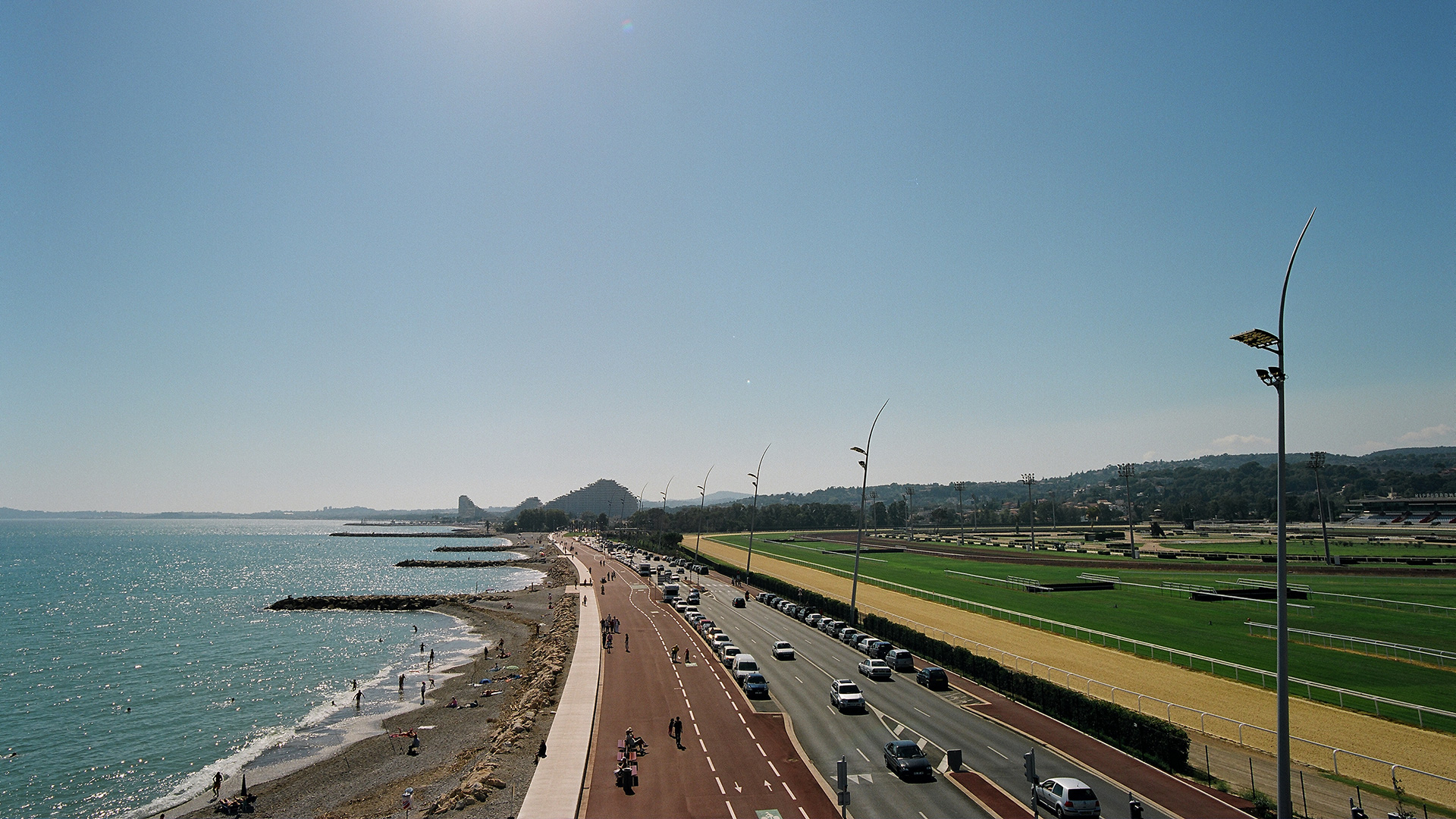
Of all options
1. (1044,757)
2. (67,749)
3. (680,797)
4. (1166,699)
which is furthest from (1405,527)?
(67,749)

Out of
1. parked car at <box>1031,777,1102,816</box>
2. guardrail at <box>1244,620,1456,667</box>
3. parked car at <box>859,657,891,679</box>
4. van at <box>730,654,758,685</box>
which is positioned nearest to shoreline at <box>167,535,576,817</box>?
van at <box>730,654,758,685</box>

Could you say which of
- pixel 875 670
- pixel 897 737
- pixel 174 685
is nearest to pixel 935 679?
pixel 875 670

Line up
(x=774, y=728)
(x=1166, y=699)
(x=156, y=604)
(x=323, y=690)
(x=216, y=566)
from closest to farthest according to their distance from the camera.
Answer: (x=774, y=728) < (x=1166, y=699) < (x=323, y=690) < (x=156, y=604) < (x=216, y=566)

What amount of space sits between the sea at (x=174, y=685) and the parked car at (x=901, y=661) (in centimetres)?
3530

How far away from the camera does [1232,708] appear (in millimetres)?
35188

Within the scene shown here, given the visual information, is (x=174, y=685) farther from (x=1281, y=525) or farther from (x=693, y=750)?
(x=1281, y=525)

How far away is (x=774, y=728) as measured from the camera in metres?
33.8

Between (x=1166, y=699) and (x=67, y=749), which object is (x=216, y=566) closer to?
(x=67, y=749)

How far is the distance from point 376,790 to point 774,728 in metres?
20.0

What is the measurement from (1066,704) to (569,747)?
23.1m

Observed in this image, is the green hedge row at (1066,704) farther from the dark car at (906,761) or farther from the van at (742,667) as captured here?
the van at (742,667)

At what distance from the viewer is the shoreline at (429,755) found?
31.7 meters

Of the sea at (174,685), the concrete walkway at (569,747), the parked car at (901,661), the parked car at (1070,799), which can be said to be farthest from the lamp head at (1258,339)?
the sea at (174,685)

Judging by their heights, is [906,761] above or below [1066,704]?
above
